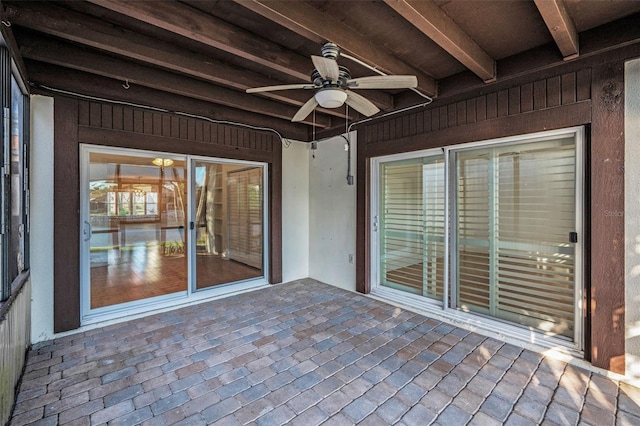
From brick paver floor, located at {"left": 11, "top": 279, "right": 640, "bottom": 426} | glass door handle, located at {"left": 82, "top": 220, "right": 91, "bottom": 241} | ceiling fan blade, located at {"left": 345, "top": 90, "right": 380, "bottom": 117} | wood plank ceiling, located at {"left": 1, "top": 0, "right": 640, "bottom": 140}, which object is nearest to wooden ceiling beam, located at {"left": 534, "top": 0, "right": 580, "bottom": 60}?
wood plank ceiling, located at {"left": 1, "top": 0, "right": 640, "bottom": 140}

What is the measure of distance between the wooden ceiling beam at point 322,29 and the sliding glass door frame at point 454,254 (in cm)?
128

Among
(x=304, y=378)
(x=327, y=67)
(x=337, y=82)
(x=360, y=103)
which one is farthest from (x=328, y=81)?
(x=304, y=378)

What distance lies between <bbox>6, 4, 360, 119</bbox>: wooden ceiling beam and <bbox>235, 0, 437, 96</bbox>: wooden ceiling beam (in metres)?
1.02

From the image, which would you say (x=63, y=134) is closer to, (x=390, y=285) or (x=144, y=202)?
(x=144, y=202)

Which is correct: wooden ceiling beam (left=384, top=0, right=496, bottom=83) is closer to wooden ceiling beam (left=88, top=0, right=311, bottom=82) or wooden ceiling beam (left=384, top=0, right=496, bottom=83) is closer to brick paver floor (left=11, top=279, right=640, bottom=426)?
wooden ceiling beam (left=88, top=0, right=311, bottom=82)

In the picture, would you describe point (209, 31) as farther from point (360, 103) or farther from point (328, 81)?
point (360, 103)

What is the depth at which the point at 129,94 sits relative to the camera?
3283 mm

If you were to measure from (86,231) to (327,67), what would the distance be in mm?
3143

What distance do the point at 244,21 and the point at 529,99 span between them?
2596 millimetres

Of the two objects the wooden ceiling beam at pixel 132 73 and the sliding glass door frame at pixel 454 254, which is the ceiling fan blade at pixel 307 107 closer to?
the wooden ceiling beam at pixel 132 73

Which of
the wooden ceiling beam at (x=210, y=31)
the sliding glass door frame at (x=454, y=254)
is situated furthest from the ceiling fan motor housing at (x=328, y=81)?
the sliding glass door frame at (x=454, y=254)

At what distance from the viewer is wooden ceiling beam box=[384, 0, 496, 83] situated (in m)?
1.92

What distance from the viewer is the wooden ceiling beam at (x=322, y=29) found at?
1902mm

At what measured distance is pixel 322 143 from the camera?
16.3 ft
